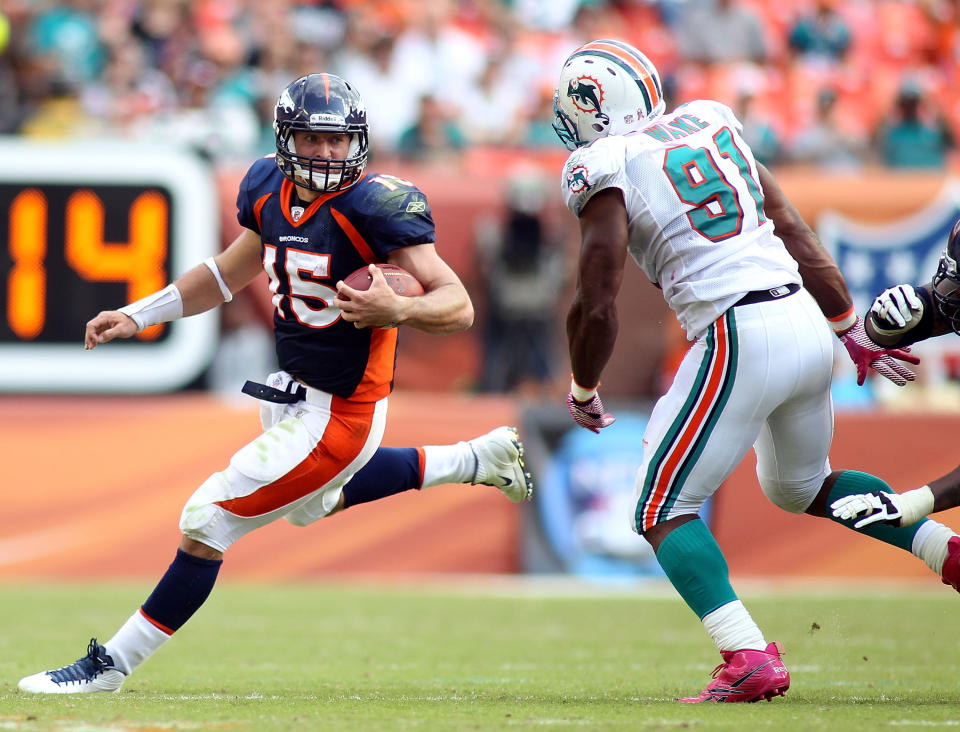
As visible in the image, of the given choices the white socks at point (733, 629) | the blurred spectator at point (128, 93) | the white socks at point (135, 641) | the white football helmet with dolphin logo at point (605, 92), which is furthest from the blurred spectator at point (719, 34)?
the white socks at point (135, 641)

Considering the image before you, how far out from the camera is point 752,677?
13.3ft

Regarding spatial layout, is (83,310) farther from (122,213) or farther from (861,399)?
(861,399)

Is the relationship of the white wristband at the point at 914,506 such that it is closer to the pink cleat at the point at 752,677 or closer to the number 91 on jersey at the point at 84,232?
the pink cleat at the point at 752,677

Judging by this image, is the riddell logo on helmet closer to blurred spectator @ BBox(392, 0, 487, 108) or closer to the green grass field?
the green grass field

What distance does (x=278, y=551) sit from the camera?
9141 mm

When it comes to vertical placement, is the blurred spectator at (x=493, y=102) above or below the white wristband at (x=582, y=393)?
above

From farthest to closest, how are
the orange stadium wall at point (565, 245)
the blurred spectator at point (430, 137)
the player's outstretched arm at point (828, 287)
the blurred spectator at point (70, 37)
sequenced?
the blurred spectator at point (70, 37)
the blurred spectator at point (430, 137)
the orange stadium wall at point (565, 245)
the player's outstretched arm at point (828, 287)

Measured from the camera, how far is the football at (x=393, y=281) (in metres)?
4.04

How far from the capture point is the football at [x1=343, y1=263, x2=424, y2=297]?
4035 millimetres

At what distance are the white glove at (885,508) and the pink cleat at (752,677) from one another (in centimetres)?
49

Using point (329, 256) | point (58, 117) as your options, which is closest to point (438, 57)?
point (58, 117)

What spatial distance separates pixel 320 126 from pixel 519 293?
555 cm

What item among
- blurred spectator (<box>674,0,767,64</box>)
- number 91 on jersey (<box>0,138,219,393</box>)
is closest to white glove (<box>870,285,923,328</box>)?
number 91 on jersey (<box>0,138,219,393</box>)

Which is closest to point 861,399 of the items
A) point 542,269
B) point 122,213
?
point 542,269
